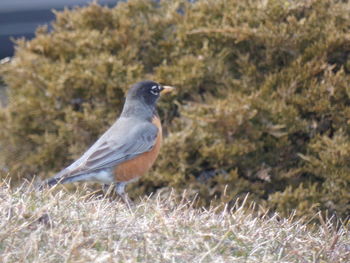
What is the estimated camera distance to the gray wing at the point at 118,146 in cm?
639

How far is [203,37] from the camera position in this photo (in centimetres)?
705

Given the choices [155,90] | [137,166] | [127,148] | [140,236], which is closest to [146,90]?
[155,90]

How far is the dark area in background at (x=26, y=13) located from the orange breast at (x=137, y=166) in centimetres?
402

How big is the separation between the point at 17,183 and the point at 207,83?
81.9 inches

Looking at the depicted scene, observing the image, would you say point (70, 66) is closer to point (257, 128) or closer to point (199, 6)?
point (199, 6)

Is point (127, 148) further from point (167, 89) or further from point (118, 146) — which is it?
point (167, 89)

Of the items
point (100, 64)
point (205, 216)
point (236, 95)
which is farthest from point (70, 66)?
point (205, 216)

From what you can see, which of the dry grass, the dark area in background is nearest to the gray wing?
the dry grass

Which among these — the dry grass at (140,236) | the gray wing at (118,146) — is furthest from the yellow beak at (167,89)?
the dry grass at (140,236)

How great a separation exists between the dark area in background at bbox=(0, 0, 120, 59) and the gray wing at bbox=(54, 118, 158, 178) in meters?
3.69

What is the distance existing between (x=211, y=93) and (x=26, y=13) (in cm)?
424

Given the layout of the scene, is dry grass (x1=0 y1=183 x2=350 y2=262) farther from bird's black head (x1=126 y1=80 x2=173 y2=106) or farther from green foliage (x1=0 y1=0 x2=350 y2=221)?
bird's black head (x1=126 y1=80 x2=173 y2=106)

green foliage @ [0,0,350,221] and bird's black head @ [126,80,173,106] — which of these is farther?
bird's black head @ [126,80,173,106]

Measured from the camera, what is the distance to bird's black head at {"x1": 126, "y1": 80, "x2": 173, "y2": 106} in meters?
6.68
